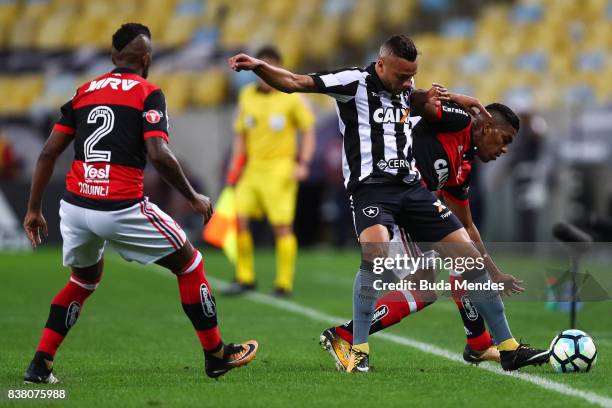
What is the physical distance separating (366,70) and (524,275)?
6.28 ft

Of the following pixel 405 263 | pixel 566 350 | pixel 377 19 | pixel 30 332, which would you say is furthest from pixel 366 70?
pixel 377 19

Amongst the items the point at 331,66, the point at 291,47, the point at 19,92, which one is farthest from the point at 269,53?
the point at 291,47

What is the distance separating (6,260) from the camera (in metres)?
16.0

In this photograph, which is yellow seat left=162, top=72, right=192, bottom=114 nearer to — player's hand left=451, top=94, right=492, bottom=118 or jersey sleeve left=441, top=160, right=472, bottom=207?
jersey sleeve left=441, top=160, right=472, bottom=207

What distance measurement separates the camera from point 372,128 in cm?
650

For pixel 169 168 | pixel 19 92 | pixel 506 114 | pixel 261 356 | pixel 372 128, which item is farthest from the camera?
pixel 19 92

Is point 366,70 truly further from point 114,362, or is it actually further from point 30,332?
point 30,332

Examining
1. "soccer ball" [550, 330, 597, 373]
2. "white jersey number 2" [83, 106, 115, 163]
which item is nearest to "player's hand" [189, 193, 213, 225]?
"white jersey number 2" [83, 106, 115, 163]

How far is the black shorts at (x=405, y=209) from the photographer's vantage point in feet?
21.2

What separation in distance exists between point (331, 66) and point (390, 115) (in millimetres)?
13423

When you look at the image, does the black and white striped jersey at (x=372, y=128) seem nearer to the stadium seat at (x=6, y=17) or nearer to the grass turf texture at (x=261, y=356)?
the grass turf texture at (x=261, y=356)

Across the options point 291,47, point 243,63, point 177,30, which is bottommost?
point 243,63

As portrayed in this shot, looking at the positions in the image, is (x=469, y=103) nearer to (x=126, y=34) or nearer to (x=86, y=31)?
(x=126, y=34)

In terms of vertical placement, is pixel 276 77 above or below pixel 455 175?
above
